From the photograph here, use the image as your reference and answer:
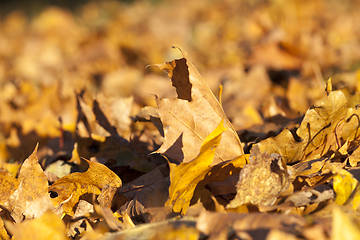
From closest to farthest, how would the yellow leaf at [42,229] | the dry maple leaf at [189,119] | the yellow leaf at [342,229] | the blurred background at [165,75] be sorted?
A: the yellow leaf at [342,229] < the yellow leaf at [42,229] < the dry maple leaf at [189,119] < the blurred background at [165,75]

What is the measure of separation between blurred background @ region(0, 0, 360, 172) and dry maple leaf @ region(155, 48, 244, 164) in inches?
14.7

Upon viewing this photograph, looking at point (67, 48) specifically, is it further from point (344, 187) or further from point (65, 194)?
point (344, 187)

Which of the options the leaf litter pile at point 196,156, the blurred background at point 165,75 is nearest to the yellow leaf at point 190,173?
the leaf litter pile at point 196,156

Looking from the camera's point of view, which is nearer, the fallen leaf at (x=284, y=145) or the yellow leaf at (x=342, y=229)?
the yellow leaf at (x=342, y=229)

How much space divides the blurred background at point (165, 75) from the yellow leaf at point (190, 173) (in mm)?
459

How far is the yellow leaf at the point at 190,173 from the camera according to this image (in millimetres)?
713

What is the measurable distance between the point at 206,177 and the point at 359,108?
1.72 ft

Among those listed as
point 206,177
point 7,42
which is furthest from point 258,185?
point 7,42

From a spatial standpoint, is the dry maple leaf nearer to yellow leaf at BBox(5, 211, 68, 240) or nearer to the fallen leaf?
the fallen leaf

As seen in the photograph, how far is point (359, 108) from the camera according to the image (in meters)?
0.94

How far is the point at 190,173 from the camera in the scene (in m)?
0.75

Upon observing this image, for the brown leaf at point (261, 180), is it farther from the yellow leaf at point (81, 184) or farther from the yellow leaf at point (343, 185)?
the yellow leaf at point (81, 184)

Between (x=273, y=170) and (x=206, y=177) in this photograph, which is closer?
(x=273, y=170)

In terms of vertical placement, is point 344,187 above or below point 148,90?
above
